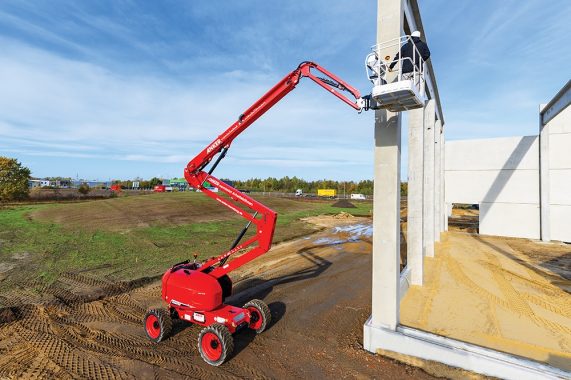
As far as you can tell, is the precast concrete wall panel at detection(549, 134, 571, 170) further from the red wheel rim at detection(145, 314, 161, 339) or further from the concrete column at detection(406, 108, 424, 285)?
the red wheel rim at detection(145, 314, 161, 339)

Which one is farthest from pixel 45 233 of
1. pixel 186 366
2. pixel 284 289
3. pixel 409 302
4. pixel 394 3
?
pixel 394 3

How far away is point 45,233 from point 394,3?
21457mm

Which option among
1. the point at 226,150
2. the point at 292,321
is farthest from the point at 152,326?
the point at 226,150

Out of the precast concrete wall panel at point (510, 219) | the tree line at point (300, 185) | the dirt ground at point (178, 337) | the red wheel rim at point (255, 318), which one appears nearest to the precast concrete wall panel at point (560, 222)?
the precast concrete wall panel at point (510, 219)

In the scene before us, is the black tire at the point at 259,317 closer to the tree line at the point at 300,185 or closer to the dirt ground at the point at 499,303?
the dirt ground at the point at 499,303


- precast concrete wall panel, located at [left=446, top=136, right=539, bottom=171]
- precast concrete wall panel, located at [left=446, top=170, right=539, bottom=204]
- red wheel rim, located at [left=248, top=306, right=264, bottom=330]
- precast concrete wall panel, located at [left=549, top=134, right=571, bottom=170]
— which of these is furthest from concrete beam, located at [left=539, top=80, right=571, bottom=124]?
red wheel rim, located at [left=248, top=306, right=264, bottom=330]

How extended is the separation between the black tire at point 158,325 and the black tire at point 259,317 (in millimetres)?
1888

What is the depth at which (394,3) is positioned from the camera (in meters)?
6.79

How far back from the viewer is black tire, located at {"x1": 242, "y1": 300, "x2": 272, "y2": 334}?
7.51 m

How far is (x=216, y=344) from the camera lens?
21.0 ft

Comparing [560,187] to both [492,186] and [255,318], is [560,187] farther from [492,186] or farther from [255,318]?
[255,318]

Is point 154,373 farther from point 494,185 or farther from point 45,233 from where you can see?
point 494,185

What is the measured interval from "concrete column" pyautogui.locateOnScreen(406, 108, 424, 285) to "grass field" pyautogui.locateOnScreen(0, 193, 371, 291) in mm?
9241

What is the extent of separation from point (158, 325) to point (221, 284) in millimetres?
1642
